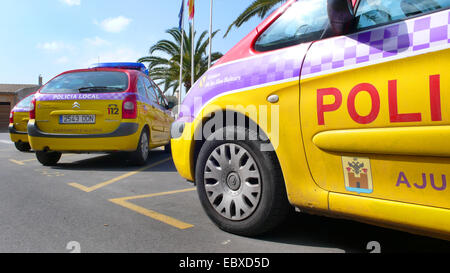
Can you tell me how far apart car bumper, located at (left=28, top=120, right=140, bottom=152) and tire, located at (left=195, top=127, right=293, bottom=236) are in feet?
9.79

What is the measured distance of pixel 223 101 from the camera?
2586 millimetres

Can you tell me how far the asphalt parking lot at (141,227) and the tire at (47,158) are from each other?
1685 millimetres

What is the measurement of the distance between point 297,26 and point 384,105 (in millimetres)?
850

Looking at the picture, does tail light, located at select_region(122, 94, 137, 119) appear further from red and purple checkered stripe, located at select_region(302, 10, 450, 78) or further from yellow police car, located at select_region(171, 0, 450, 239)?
→ red and purple checkered stripe, located at select_region(302, 10, 450, 78)

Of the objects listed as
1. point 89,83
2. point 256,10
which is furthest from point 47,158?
point 256,10

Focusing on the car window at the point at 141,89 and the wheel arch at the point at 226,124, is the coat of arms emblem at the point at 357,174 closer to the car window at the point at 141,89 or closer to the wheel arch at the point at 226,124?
the wheel arch at the point at 226,124

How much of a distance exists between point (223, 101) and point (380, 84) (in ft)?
3.60

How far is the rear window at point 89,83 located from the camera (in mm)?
5531

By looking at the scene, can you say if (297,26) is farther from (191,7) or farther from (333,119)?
(191,7)

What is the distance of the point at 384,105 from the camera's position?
1803 millimetres

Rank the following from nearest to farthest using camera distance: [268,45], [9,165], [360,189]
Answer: [360,189] < [268,45] < [9,165]

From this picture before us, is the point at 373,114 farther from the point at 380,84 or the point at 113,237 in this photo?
the point at 113,237

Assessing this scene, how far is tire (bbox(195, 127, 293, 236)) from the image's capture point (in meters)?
2.32
